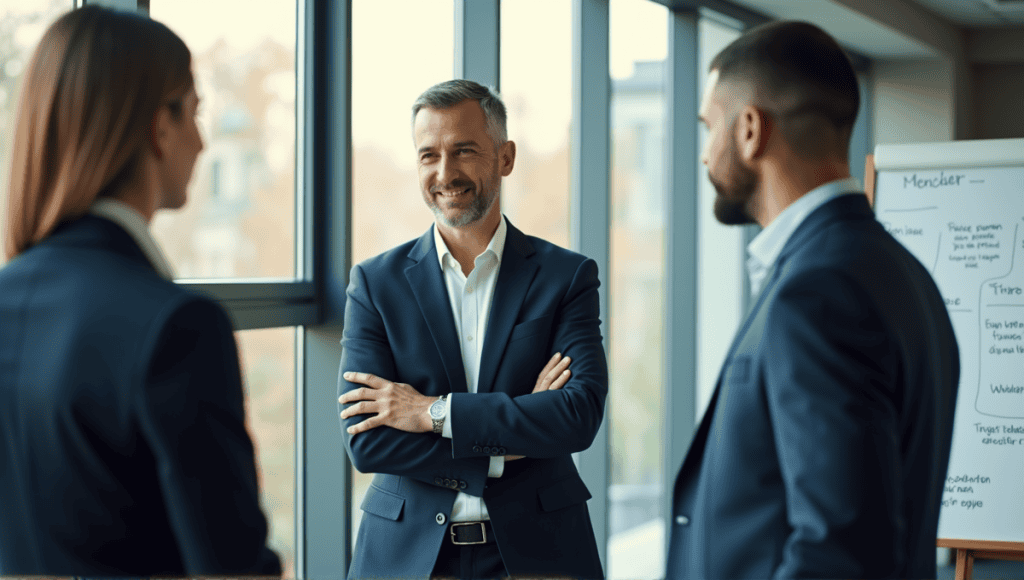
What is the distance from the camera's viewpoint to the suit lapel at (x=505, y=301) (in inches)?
78.6

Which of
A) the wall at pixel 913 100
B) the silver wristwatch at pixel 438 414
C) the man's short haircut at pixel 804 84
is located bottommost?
the silver wristwatch at pixel 438 414

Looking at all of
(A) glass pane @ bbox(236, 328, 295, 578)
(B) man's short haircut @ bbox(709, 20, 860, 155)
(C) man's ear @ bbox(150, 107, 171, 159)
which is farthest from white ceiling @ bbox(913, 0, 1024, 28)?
(C) man's ear @ bbox(150, 107, 171, 159)

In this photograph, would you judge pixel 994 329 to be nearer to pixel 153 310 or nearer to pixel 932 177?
pixel 932 177

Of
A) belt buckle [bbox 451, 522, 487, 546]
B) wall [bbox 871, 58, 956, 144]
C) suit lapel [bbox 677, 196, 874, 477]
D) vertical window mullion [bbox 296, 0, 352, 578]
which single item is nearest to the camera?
suit lapel [bbox 677, 196, 874, 477]

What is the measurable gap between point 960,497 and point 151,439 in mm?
3240

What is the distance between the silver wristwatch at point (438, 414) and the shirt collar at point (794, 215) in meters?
0.83

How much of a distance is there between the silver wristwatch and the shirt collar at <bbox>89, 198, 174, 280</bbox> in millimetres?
940

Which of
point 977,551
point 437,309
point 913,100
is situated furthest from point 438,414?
point 913,100

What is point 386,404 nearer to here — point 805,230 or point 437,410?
point 437,410

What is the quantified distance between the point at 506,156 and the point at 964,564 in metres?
2.40

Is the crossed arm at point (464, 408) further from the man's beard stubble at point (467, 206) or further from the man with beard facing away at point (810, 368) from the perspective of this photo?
the man with beard facing away at point (810, 368)

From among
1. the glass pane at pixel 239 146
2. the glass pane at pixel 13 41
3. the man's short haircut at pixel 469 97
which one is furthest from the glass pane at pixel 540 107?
the glass pane at pixel 13 41

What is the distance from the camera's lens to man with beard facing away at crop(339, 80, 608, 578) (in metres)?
1.88

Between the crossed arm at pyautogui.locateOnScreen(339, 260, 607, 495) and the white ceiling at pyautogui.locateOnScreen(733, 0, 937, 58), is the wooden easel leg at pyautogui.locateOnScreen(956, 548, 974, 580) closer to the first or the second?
the crossed arm at pyautogui.locateOnScreen(339, 260, 607, 495)
